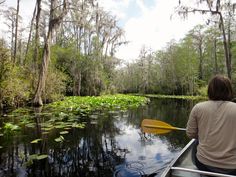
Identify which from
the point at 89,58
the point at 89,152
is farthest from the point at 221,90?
the point at 89,58

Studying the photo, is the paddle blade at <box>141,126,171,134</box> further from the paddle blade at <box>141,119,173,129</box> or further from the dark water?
the dark water

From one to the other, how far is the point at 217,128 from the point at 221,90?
36 cm

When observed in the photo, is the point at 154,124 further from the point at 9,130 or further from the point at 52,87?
the point at 52,87

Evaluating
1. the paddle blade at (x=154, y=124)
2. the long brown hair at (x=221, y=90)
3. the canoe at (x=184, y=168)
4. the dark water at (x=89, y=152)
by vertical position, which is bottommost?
the dark water at (x=89, y=152)

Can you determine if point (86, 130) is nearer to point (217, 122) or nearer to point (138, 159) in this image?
point (138, 159)

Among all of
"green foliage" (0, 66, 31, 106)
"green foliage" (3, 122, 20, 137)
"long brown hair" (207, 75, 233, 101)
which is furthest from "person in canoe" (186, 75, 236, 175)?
"green foliage" (0, 66, 31, 106)

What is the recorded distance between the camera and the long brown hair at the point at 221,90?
7.20 ft

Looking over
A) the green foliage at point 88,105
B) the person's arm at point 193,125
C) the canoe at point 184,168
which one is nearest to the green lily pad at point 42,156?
the canoe at point 184,168

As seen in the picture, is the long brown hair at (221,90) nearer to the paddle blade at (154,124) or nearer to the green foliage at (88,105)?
the paddle blade at (154,124)

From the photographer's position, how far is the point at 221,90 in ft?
7.22

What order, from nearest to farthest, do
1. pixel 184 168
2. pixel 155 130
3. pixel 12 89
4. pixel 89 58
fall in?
pixel 184 168, pixel 155 130, pixel 12 89, pixel 89 58

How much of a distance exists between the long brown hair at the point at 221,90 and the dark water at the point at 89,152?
233cm

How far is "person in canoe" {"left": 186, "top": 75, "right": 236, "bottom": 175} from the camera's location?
209 cm

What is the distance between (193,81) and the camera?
3725cm
